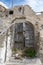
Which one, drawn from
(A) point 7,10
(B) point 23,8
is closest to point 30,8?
(B) point 23,8

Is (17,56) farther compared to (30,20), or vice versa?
(30,20)

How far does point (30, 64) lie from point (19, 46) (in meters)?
4.39

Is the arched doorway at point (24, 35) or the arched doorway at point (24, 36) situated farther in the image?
the arched doorway at point (24, 35)

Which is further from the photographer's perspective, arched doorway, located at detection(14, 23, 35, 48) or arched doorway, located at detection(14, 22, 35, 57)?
arched doorway, located at detection(14, 23, 35, 48)

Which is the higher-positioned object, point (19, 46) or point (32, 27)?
point (32, 27)

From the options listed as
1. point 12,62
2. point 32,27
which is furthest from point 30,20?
point 12,62

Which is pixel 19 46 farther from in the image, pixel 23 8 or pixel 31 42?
pixel 23 8

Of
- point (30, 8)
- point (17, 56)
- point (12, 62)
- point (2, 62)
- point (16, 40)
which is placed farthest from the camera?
point (30, 8)

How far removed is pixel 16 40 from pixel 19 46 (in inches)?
28.1

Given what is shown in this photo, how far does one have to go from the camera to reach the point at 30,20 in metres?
13.6

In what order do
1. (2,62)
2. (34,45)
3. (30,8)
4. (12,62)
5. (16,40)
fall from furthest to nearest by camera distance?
(30,8), (16,40), (34,45), (12,62), (2,62)

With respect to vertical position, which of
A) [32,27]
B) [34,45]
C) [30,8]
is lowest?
Result: [34,45]

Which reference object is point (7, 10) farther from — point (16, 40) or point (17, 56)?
point (17, 56)

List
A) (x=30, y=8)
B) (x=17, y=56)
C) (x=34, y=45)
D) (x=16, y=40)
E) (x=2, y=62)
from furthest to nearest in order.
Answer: (x=30, y=8) < (x=16, y=40) < (x=34, y=45) < (x=17, y=56) < (x=2, y=62)
